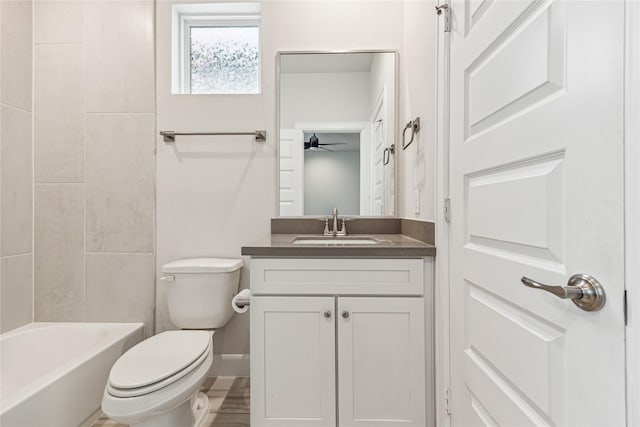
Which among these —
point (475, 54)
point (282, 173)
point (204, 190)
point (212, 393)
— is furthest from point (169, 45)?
point (212, 393)

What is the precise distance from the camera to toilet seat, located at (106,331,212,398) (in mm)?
1198

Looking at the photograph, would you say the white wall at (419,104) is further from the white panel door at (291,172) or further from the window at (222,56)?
the window at (222,56)

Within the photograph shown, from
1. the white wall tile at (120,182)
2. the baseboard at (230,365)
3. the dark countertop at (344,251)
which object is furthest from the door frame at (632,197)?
the white wall tile at (120,182)

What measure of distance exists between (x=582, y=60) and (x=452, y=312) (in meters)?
0.88

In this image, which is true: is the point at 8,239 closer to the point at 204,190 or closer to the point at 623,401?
the point at 204,190

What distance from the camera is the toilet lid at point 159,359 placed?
1.22 m

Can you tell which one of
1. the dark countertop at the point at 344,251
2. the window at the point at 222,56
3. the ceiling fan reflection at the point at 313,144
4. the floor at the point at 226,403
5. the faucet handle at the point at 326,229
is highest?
the window at the point at 222,56

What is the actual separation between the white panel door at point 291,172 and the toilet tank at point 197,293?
500 mm

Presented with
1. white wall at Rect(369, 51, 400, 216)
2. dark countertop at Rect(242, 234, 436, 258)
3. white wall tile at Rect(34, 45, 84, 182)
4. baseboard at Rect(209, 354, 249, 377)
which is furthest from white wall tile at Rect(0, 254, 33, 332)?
white wall at Rect(369, 51, 400, 216)

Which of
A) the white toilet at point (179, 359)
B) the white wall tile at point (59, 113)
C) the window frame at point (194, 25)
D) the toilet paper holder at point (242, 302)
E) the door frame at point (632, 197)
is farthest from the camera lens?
the window frame at point (194, 25)

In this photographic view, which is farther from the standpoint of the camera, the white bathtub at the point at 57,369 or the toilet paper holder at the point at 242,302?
the toilet paper holder at the point at 242,302

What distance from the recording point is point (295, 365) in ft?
4.41

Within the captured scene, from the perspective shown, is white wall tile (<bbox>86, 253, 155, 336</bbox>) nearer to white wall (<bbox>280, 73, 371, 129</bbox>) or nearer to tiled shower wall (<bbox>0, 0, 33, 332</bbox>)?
tiled shower wall (<bbox>0, 0, 33, 332</bbox>)

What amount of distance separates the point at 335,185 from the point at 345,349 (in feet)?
3.30
